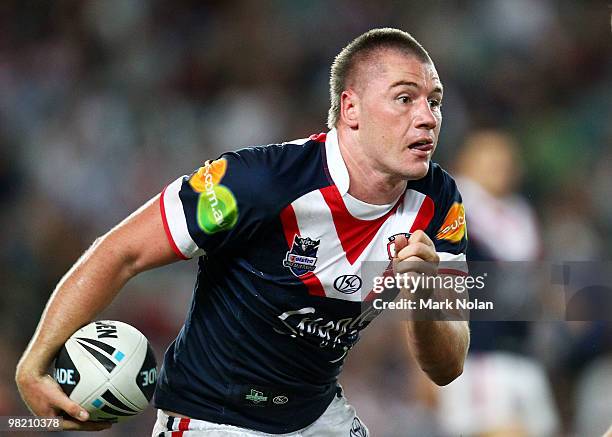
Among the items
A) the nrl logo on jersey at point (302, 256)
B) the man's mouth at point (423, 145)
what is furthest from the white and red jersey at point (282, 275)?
the man's mouth at point (423, 145)

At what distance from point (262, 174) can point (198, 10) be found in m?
6.79

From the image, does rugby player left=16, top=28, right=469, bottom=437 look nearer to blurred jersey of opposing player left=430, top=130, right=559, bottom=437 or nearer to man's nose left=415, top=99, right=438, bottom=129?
man's nose left=415, top=99, right=438, bottom=129

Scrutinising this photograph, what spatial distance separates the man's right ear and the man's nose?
271mm

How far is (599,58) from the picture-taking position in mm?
10320

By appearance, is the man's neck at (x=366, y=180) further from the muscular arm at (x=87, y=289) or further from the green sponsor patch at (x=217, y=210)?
the muscular arm at (x=87, y=289)

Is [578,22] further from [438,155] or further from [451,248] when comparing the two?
[451,248]

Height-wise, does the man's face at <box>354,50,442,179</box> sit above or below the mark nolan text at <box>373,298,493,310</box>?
above

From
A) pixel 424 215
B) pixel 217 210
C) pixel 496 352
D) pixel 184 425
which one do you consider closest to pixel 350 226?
pixel 424 215

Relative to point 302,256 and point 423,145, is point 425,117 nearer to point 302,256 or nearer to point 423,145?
point 423,145

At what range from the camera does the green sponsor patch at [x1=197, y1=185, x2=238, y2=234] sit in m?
3.69

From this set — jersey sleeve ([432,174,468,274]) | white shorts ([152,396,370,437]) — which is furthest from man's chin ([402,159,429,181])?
white shorts ([152,396,370,437])

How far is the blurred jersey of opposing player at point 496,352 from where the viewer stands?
21.3 feet

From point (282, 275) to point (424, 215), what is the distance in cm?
64

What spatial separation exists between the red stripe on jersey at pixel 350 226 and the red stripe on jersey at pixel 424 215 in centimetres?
11
